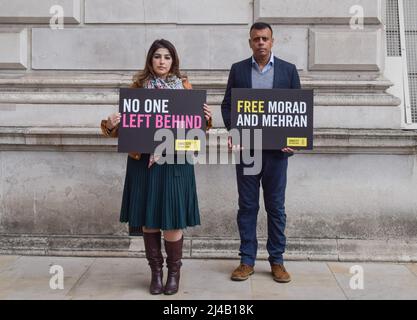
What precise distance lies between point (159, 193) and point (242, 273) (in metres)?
1.15

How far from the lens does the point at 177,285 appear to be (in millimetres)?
5066

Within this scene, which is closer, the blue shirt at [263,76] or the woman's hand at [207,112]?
the woman's hand at [207,112]

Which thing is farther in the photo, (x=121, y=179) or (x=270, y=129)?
(x=121, y=179)

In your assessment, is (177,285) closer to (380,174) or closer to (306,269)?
(306,269)

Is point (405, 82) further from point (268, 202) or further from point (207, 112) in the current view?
point (207, 112)

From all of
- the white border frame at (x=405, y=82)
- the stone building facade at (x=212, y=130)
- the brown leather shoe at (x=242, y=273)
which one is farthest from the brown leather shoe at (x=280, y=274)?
the white border frame at (x=405, y=82)

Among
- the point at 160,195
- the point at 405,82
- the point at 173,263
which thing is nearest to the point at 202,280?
the point at 173,263

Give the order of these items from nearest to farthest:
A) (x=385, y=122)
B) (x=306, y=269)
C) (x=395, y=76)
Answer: (x=306, y=269) → (x=385, y=122) → (x=395, y=76)

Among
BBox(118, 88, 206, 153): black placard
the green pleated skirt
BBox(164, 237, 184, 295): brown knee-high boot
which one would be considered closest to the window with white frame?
BBox(118, 88, 206, 153): black placard

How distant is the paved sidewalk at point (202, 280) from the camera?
506cm

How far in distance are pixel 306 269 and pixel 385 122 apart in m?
1.75

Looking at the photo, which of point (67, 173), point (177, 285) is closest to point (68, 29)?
point (67, 173)

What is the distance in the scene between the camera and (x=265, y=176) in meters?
5.34

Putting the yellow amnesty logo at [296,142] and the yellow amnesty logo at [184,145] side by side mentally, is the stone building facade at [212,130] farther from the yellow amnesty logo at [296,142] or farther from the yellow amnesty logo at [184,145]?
the yellow amnesty logo at [184,145]
